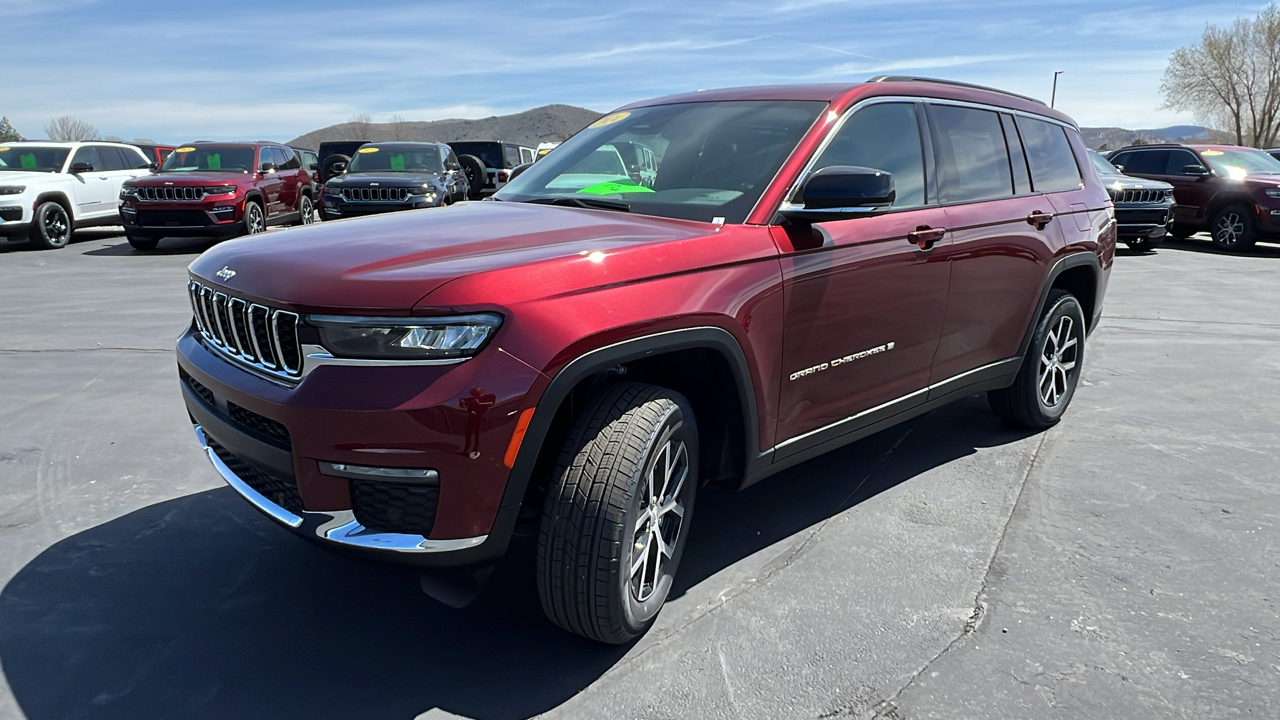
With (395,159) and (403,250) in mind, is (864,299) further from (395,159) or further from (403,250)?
(395,159)

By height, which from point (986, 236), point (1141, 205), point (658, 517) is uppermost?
point (986, 236)

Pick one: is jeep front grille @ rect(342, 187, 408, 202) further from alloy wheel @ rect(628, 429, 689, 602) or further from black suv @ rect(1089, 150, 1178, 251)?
alloy wheel @ rect(628, 429, 689, 602)

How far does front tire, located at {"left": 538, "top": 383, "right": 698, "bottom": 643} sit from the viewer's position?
252cm

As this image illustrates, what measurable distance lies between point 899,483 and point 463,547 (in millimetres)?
2504

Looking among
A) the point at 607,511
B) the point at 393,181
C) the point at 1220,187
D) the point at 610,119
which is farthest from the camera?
the point at 1220,187

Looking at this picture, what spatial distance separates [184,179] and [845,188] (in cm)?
1311

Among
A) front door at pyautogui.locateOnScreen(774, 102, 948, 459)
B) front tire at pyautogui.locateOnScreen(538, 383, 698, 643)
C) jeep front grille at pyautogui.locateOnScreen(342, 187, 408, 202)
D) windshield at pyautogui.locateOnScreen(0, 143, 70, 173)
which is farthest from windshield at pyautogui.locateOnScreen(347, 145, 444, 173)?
front tire at pyautogui.locateOnScreen(538, 383, 698, 643)

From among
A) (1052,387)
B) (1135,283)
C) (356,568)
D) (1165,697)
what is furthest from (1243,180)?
(356,568)

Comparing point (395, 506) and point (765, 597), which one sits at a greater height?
point (395, 506)

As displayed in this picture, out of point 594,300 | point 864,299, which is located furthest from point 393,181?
point 594,300

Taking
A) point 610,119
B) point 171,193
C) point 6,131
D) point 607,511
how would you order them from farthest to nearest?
point 6,131 < point 171,193 < point 610,119 < point 607,511

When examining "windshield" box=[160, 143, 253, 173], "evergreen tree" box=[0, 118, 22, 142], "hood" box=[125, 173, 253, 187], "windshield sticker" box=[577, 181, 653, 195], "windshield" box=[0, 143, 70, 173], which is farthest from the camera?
"evergreen tree" box=[0, 118, 22, 142]

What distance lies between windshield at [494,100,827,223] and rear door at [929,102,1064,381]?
0.90 m

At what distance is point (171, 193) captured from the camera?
13.5 meters
